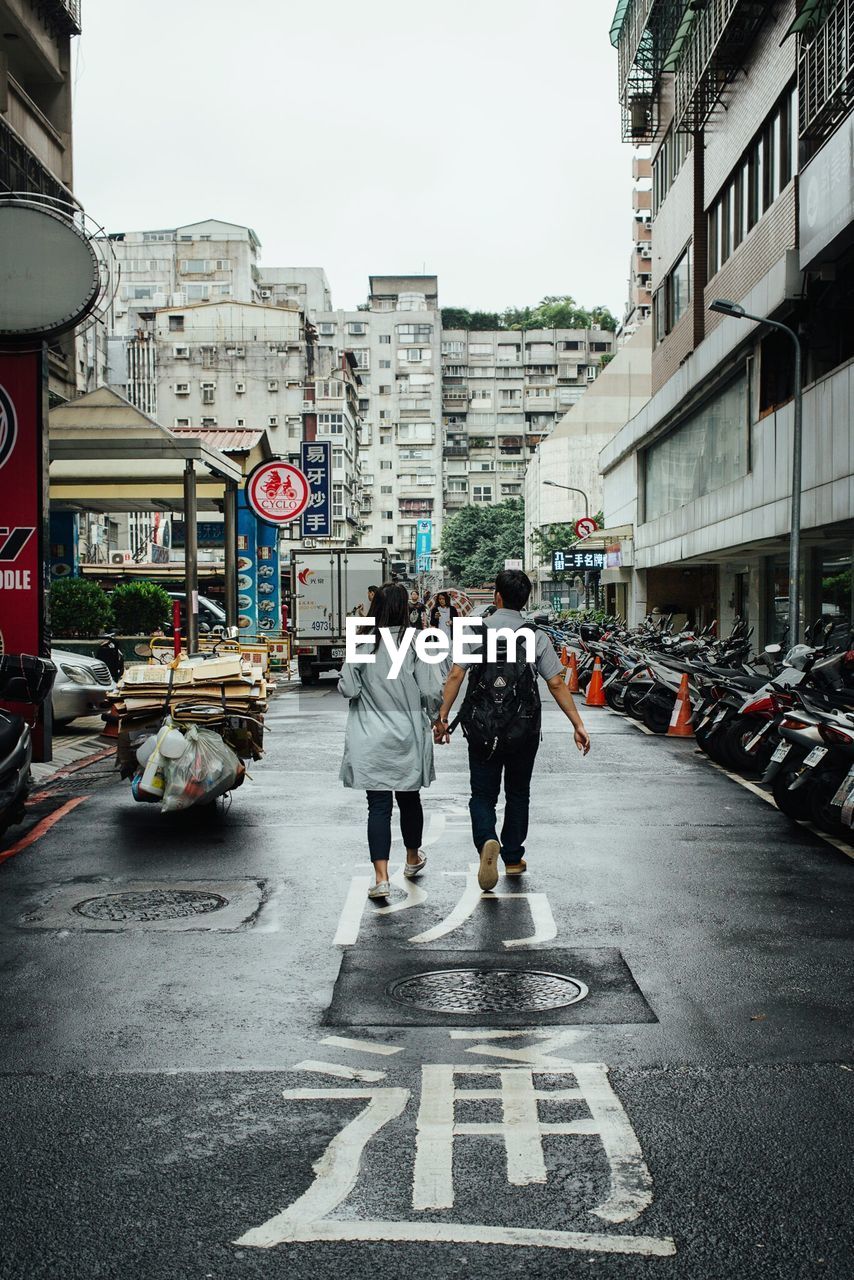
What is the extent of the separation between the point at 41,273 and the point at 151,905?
26.1 ft

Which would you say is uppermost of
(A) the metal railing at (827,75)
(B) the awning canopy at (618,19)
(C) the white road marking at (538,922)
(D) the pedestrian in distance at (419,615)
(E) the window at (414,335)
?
(E) the window at (414,335)

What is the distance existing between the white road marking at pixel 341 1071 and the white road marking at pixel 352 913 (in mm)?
1856

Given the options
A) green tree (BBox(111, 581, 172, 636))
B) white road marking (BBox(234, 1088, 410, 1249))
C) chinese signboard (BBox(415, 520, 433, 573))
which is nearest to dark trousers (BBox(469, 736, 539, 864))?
white road marking (BBox(234, 1088, 410, 1249))

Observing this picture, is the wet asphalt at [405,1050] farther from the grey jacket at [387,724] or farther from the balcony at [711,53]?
the balcony at [711,53]

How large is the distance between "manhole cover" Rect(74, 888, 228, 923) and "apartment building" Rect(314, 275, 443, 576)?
124 m

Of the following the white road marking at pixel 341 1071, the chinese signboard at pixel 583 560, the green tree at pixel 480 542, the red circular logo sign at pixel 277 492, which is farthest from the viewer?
the green tree at pixel 480 542

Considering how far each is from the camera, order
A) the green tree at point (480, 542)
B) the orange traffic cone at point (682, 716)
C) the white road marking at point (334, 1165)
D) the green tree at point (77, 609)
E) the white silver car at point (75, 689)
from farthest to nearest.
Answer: the green tree at point (480, 542), the green tree at point (77, 609), the orange traffic cone at point (682, 716), the white silver car at point (75, 689), the white road marking at point (334, 1165)

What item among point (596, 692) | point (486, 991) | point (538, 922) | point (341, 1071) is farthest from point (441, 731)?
point (596, 692)

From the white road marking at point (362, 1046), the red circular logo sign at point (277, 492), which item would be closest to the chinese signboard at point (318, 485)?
the red circular logo sign at point (277, 492)

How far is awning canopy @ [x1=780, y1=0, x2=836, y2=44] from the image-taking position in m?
20.7

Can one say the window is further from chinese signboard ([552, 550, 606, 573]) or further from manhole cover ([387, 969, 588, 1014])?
manhole cover ([387, 969, 588, 1014])

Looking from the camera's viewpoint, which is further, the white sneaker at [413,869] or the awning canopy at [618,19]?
the awning canopy at [618,19]

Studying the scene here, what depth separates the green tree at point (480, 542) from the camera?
117375 mm

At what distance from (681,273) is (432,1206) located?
35397 mm
